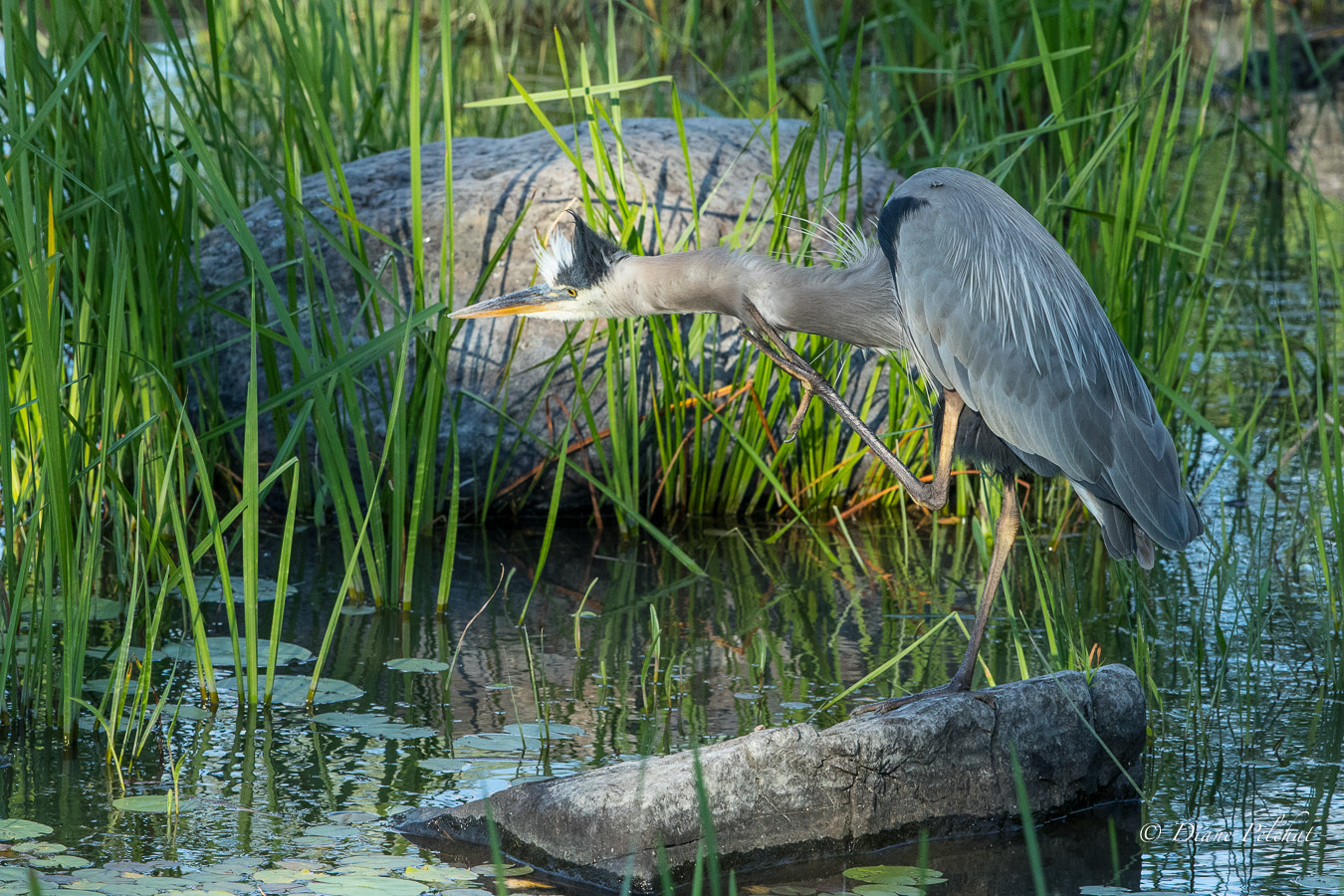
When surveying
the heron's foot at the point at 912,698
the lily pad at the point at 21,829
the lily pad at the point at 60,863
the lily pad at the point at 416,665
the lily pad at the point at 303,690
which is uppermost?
the heron's foot at the point at 912,698

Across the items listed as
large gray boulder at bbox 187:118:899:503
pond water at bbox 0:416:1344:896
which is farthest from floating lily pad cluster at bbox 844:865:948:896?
large gray boulder at bbox 187:118:899:503

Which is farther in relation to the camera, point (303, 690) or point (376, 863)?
point (303, 690)

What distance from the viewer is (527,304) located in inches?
141

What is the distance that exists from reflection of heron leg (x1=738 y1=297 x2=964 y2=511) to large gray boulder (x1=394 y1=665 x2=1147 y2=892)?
1.76ft

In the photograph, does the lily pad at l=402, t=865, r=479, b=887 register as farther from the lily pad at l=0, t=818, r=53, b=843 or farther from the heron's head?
the heron's head

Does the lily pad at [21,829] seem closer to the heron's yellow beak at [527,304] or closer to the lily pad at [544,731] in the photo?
the lily pad at [544,731]

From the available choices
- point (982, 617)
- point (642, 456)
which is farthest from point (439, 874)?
point (642, 456)

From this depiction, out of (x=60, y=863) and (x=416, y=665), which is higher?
(x=416, y=665)

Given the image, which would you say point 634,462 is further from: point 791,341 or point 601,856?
point 601,856

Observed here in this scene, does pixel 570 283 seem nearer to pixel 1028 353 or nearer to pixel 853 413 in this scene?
pixel 853 413

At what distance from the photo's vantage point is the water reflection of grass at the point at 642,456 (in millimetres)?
3363

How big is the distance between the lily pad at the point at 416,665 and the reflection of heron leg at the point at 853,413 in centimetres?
110

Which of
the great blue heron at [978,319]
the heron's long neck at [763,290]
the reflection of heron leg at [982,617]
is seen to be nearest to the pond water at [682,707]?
the reflection of heron leg at [982,617]

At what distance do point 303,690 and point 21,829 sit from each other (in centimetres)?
91
